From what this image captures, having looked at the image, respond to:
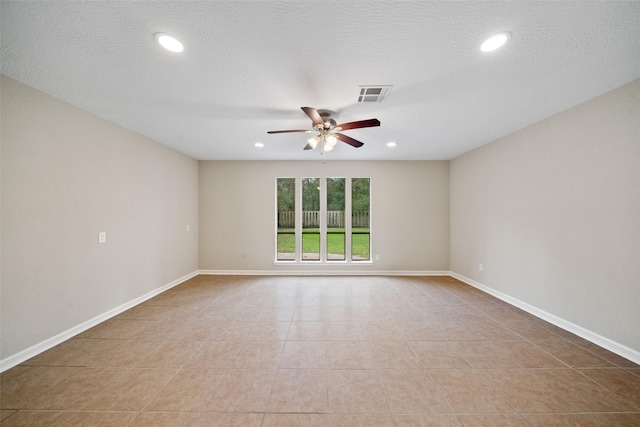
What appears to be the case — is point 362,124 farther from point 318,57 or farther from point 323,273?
point 323,273

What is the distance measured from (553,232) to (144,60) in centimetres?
470

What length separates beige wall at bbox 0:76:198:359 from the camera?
2113 mm

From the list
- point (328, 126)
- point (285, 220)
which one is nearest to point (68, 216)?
point (328, 126)

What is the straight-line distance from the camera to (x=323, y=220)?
543cm

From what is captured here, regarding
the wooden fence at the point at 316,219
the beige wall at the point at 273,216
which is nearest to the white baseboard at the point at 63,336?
the beige wall at the point at 273,216

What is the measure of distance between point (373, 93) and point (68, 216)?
3550 mm

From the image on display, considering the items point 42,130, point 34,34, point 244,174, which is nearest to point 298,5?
point 34,34

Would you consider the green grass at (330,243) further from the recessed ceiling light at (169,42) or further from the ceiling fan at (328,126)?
the recessed ceiling light at (169,42)

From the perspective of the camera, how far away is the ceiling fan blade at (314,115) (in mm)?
2178

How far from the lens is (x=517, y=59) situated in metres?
1.84

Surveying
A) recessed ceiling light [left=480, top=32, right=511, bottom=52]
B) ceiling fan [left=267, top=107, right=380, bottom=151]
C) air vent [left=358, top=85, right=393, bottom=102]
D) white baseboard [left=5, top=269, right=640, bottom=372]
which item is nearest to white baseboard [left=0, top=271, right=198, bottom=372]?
white baseboard [left=5, top=269, right=640, bottom=372]

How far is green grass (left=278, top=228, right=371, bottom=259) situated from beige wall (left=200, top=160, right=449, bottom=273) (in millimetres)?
252

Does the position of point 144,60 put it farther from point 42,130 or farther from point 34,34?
point 42,130

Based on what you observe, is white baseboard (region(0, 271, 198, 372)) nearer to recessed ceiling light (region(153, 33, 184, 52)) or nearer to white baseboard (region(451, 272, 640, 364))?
recessed ceiling light (region(153, 33, 184, 52))
